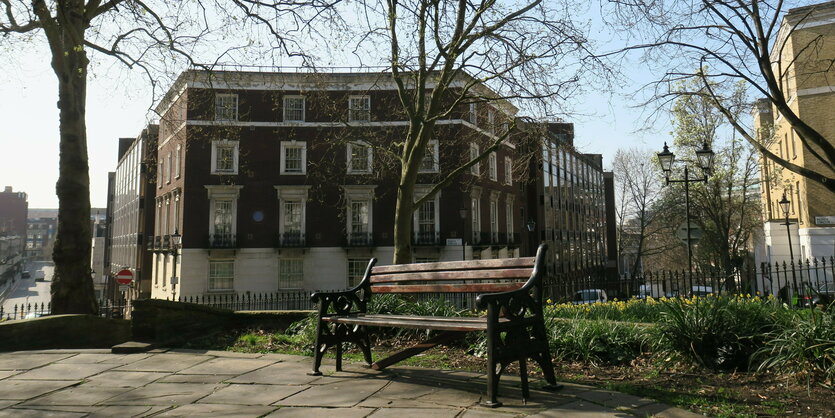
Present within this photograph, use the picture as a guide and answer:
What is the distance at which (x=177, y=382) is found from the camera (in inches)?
187

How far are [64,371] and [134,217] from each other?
46.5 m

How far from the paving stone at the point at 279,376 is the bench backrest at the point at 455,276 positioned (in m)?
1.14

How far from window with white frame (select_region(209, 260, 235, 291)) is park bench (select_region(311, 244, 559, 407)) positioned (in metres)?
27.4

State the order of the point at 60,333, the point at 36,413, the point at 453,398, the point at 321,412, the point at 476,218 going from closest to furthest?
the point at 321,412
the point at 36,413
the point at 453,398
the point at 60,333
the point at 476,218

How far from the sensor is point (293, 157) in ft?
106

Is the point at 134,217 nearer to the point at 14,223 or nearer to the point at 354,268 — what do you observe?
the point at 354,268

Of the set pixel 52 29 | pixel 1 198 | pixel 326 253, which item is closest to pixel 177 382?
pixel 52 29

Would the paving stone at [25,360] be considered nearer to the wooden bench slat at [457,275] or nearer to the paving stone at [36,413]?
the paving stone at [36,413]

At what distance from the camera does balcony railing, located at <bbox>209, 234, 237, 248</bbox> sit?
30906mm

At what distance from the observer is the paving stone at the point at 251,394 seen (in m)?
4.04

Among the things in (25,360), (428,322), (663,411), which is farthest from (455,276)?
(25,360)

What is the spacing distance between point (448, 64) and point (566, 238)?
4194cm

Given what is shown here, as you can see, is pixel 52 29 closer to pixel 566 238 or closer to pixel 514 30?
pixel 514 30

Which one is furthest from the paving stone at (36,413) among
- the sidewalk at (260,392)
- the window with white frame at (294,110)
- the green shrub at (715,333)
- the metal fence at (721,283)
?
the window with white frame at (294,110)
